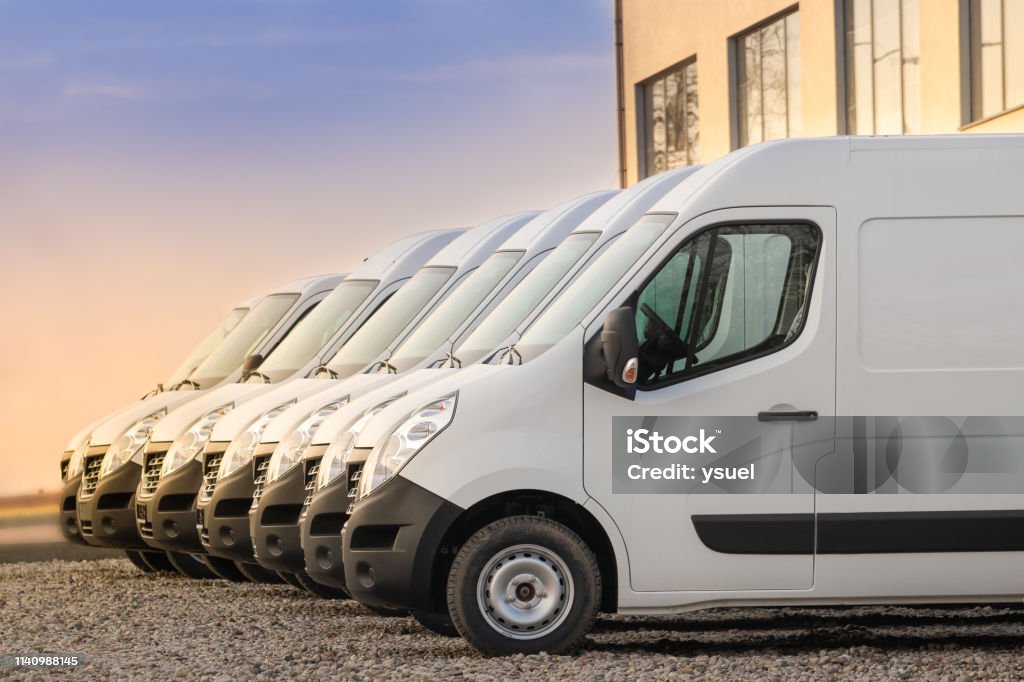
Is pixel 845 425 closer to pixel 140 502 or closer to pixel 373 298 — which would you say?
pixel 373 298

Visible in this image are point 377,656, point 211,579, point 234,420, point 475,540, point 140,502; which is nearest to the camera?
point 475,540

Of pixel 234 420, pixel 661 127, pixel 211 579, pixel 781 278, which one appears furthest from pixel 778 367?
pixel 661 127

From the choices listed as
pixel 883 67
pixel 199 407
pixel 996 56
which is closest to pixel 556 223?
pixel 199 407

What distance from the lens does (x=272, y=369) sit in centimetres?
1462

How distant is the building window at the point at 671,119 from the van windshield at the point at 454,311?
57.3ft

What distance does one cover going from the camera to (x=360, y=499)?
30.8 ft

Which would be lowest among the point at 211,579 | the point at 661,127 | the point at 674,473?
the point at 211,579

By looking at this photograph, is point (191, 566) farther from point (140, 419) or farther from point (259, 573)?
point (259, 573)

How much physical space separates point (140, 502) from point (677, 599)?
6414 mm

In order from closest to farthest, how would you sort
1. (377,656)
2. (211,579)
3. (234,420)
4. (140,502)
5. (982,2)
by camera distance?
(377,656) < (234,420) < (140,502) < (211,579) < (982,2)

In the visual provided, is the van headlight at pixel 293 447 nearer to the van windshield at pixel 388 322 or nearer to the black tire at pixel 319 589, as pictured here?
the black tire at pixel 319 589

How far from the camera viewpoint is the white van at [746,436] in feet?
30.0

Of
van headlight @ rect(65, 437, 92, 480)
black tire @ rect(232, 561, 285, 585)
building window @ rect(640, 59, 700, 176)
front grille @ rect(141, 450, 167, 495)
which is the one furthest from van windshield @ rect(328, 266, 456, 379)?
building window @ rect(640, 59, 700, 176)

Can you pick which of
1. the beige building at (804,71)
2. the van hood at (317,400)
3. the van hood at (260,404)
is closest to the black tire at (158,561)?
the van hood at (260,404)
